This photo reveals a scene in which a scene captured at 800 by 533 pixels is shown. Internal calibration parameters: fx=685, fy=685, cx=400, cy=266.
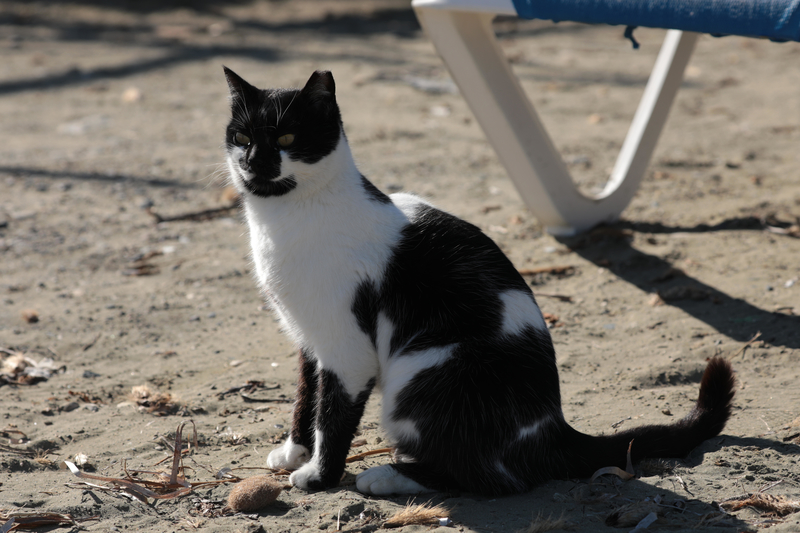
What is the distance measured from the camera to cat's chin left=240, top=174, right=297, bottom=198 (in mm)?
2252

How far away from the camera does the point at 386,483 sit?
7.36 ft

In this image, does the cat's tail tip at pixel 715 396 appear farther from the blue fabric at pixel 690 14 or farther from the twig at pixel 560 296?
the twig at pixel 560 296

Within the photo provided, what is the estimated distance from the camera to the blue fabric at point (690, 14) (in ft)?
8.32

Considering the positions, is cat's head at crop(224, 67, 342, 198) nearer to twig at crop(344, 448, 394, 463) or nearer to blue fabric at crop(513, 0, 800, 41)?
twig at crop(344, 448, 394, 463)

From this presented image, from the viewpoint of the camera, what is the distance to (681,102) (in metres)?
6.69

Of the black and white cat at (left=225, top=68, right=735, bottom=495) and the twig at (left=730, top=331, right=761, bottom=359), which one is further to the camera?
the twig at (left=730, top=331, right=761, bottom=359)

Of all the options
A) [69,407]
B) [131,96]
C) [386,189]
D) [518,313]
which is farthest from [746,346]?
[131,96]

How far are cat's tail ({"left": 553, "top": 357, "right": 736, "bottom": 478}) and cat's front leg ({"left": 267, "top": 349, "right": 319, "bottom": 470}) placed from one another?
0.88 meters

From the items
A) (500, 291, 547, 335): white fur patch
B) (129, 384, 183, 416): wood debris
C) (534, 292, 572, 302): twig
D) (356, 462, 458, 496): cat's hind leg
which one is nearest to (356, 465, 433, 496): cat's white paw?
(356, 462, 458, 496): cat's hind leg

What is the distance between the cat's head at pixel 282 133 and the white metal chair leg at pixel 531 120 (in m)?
1.66

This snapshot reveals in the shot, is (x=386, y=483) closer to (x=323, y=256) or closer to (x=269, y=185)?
(x=323, y=256)

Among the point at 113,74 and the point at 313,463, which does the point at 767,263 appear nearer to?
the point at 313,463

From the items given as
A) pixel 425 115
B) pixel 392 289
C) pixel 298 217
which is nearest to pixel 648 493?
pixel 392 289

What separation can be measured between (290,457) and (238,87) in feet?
4.25
